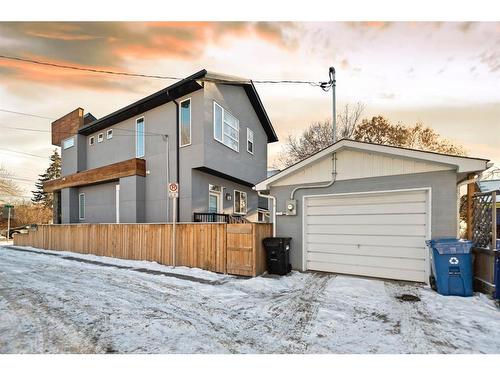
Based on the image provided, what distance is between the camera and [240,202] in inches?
507

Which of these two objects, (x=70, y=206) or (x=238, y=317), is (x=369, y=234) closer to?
(x=238, y=317)

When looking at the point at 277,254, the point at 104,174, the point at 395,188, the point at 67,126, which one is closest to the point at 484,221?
the point at 395,188

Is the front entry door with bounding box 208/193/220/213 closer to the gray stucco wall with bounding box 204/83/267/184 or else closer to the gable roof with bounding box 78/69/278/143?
the gray stucco wall with bounding box 204/83/267/184

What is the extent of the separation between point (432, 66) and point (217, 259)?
24.1 feet

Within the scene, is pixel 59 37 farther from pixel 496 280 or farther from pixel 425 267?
pixel 496 280

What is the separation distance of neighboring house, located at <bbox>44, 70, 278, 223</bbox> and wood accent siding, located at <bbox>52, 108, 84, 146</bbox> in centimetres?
6

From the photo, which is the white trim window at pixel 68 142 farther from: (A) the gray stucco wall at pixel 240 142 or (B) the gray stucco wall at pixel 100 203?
(A) the gray stucco wall at pixel 240 142

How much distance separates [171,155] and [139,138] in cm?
234

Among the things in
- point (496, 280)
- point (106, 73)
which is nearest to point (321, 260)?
point (496, 280)

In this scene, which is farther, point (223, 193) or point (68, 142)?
point (68, 142)

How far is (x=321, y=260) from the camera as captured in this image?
6828 millimetres

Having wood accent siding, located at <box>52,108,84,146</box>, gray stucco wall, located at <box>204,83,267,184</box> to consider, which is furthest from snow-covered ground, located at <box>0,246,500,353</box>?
wood accent siding, located at <box>52,108,84,146</box>

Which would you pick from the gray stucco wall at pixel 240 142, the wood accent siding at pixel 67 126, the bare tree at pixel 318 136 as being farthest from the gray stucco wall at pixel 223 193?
the wood accent siding at pixel 67 126

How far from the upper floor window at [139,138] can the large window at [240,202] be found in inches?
183
